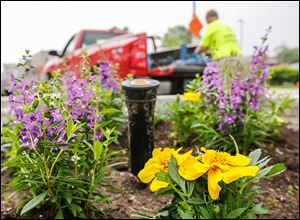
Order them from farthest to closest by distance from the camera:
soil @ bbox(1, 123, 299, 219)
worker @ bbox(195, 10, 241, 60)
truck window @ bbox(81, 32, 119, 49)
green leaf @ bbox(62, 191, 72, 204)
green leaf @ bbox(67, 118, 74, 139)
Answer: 1. truck window @ bbox(81, 32, 119, 49)
2. worker @ bbox(195, 10, 241, 60)
3. soil @ bbox(1, 123, 299, 219)
4. green leaf @ bbox(62, 191, 72, 204)
5. green leaf @ bbox(67, 118, 74, 139)

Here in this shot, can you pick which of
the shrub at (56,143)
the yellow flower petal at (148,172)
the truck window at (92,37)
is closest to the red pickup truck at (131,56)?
the truck window at (92,37)

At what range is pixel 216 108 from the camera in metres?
3.18

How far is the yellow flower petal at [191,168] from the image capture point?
1130mm

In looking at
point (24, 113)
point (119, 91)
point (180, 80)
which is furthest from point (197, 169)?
point (180, 80)

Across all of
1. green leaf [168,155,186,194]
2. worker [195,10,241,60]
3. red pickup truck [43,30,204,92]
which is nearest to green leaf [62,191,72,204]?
green leaf [168,155,186,194]

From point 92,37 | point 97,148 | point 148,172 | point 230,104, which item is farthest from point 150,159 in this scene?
point 92,37

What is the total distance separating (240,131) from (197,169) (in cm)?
215

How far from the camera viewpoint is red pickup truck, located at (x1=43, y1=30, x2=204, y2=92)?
22.1 ft

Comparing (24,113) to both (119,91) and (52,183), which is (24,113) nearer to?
(52,183)

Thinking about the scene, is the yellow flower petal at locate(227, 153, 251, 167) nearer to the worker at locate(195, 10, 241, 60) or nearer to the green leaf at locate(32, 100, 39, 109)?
the green leaf at locate(32, 100, 39, 109)

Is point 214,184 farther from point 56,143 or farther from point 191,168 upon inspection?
point 56,143

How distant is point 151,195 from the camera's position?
2.57 meters

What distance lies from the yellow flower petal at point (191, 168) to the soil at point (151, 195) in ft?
2.71

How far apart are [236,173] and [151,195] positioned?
152cm
